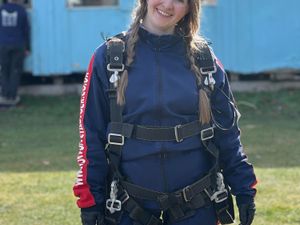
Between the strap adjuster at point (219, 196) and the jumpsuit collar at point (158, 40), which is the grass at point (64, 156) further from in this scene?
the jumpsuit collar at point (158, 40)

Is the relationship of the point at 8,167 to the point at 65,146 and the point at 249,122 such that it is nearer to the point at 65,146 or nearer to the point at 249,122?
the point at 65,146

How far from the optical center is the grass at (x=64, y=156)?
6.64 meters

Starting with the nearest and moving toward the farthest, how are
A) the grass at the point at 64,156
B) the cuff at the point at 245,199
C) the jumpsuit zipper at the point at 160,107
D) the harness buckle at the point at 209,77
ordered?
the jumpsuit zipper at the point at 160,107
the harness buckle at the point at 209,77
the cuff at the point at 245,199
the grass at the point at 64,156

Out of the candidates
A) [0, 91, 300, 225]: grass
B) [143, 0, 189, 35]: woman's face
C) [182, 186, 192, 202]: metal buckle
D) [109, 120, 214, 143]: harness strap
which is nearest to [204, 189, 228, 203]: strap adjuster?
[182, 186, 192, 202]: metal buckle

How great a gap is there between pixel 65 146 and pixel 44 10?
4438 millimetres

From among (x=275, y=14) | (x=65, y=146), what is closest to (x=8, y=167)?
(x=65, y=146)

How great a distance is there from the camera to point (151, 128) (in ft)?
11.5

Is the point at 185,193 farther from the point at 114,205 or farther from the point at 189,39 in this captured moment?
the point at 189,39

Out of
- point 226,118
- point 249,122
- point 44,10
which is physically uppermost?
point 226,118

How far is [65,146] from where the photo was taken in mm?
10094

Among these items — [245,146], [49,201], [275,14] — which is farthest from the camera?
[275,14]

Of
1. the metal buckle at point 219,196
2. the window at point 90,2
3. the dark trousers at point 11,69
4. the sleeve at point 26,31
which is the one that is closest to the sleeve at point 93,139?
the metal buckle at point 219,196

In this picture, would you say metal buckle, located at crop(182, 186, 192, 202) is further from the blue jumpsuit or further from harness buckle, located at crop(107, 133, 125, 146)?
harness buckle, located at crop(107, 133, 125, 146)

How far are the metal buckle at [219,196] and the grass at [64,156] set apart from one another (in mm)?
2500
